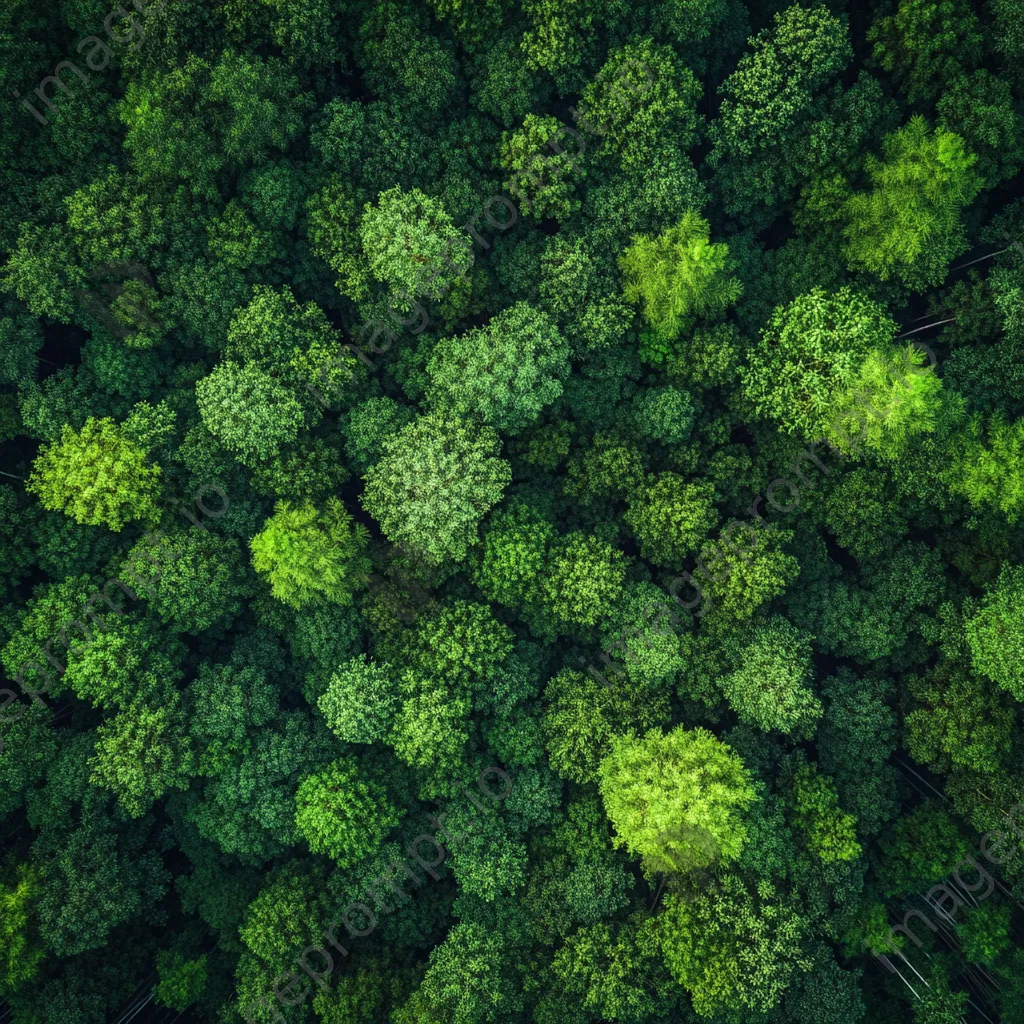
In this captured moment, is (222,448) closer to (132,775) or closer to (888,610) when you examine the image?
(132,775)

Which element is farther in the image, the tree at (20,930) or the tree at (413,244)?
the tree at (413,244)

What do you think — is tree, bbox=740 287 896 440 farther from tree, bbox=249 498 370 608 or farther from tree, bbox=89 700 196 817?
tree, bbox=89 700 196 817

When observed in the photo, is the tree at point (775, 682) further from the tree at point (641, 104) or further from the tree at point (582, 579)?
the tree at point (641, 104)

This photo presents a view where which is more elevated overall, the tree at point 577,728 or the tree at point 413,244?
the tree at point 413,244

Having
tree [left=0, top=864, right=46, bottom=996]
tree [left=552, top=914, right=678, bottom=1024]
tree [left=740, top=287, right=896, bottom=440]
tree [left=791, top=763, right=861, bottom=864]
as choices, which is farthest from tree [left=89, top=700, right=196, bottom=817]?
tree [left=740, top=287, right=896, bottom=440]

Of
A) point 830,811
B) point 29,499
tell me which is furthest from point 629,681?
point 29,499

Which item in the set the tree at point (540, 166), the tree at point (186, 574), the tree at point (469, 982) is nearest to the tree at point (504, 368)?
the tree at point (540, 166)
